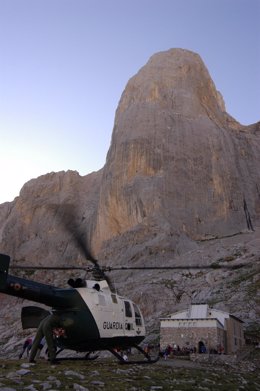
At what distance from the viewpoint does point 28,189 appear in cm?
11694

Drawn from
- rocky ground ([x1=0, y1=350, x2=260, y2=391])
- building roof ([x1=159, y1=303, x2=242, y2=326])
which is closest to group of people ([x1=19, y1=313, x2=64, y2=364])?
rocky ground ([x1=0, y1=350, x2=260, y2=391])

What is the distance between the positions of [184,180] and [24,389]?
258 ft

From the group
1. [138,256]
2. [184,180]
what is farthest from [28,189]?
[138,256]

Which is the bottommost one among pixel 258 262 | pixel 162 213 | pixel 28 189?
pixel 258 262

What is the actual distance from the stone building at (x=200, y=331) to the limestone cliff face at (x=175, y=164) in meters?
37.2

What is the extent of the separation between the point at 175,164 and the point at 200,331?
55.8m

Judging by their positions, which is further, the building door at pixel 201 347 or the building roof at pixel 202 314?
the building roof at pixel 202 314

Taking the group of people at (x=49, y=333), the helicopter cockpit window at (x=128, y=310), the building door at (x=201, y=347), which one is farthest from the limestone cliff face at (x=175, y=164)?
the group of people at (x=49, y=333)

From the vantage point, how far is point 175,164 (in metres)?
87.2

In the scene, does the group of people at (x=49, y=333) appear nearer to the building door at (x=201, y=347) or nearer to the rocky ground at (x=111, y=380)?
the rocky ground at (x=111, y=380)

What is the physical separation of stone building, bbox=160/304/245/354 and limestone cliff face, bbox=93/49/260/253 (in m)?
37.2

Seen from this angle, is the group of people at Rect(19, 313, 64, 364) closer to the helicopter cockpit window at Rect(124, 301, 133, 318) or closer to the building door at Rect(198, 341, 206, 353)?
the helicopter cockpit window at Rect(124, 301, 133, 318)

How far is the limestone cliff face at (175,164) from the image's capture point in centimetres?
8088

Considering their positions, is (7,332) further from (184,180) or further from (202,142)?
(202,142)
